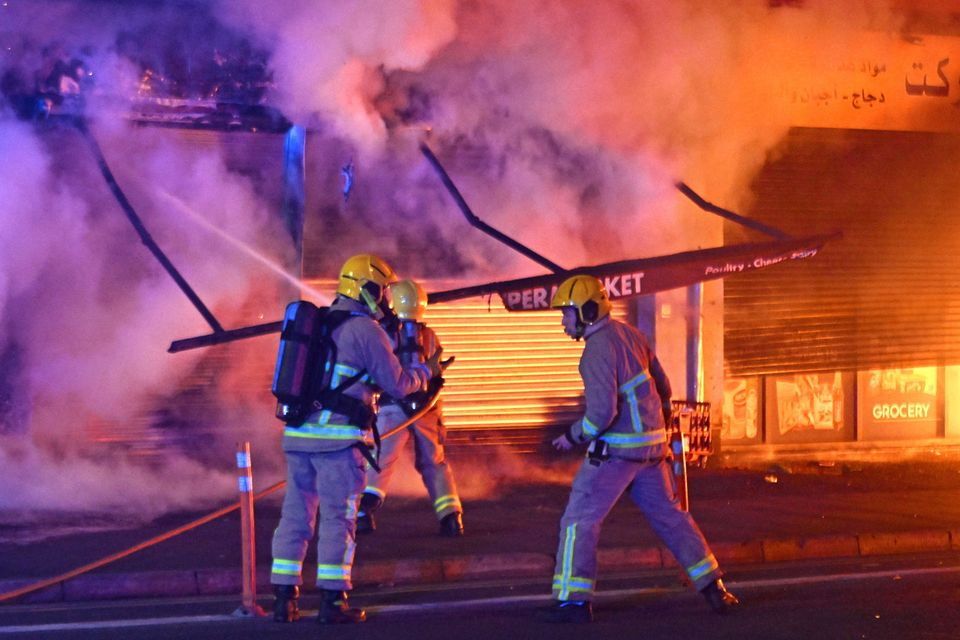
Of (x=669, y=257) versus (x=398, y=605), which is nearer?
(x=398, y=605)

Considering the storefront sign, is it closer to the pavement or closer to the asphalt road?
the pavement

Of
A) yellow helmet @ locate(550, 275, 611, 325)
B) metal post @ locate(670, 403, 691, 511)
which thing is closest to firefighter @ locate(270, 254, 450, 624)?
yellow helmet @ locate(550, 275, 611, 325)

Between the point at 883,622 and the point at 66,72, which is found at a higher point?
the point at 66,72

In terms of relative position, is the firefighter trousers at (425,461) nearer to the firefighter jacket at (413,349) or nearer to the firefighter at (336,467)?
the firefighter jacket at (413,349)

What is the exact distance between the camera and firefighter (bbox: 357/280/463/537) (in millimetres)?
8328

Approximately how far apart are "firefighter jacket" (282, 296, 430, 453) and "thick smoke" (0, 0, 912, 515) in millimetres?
4132

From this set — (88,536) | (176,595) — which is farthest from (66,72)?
(176,595)

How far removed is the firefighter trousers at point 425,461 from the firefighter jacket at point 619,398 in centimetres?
240

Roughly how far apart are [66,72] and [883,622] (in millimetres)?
6964

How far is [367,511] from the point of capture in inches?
333

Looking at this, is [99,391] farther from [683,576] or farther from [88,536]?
[683,576]

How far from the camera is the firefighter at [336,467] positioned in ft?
19.7

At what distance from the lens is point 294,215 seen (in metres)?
11.4

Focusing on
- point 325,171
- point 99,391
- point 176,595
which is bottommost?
point 176,595
